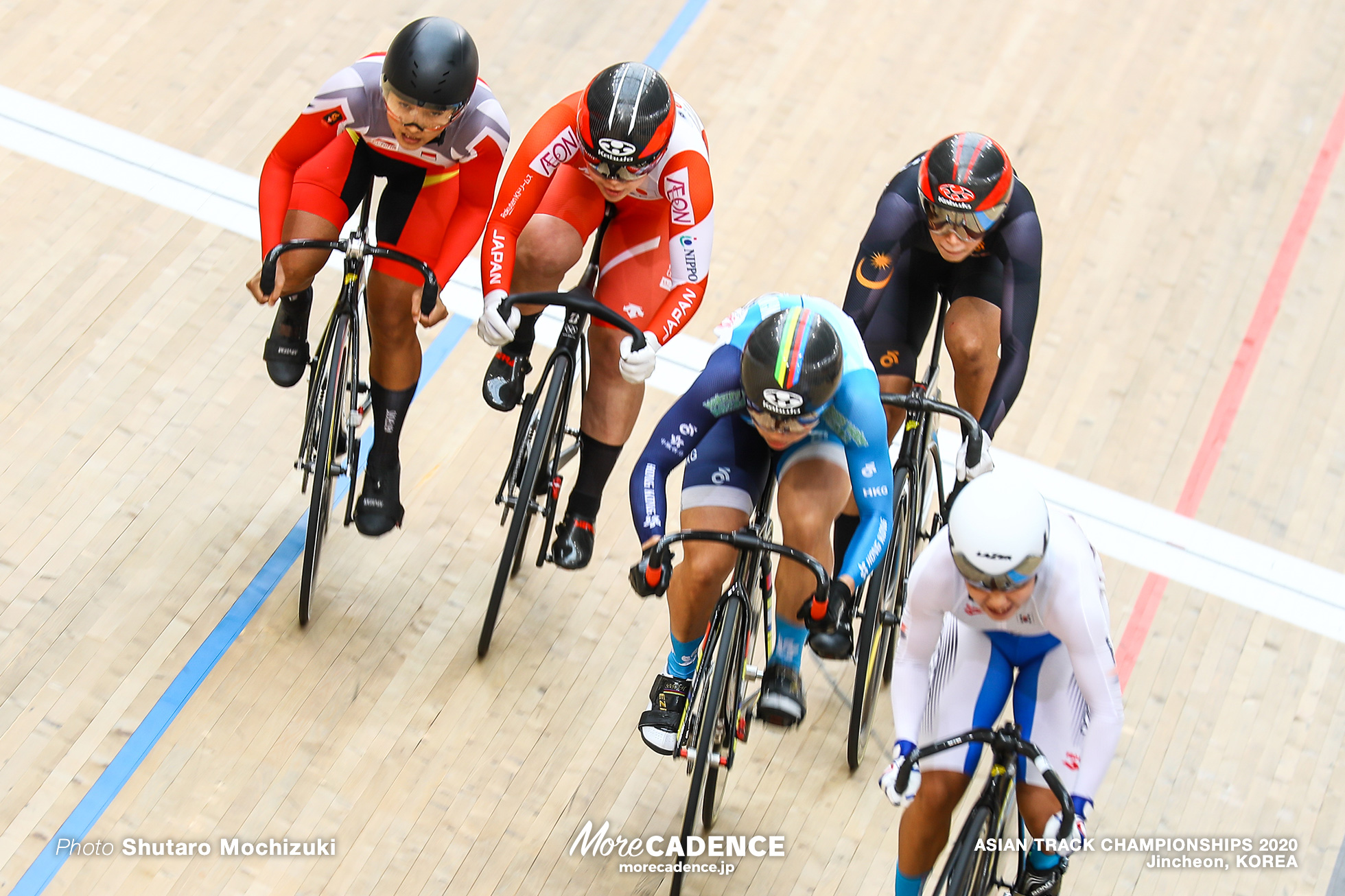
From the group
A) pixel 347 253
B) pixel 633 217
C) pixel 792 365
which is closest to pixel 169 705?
pixel 347 253

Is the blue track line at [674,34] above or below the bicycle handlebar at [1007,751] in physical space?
below

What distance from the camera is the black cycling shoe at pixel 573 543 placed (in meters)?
4.26

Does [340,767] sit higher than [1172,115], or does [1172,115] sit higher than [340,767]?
[1172,115]

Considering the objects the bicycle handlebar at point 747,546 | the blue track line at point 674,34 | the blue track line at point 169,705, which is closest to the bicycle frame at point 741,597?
the bicycle handlebar at point 747,546

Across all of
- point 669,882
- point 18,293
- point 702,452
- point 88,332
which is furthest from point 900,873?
point 18,293

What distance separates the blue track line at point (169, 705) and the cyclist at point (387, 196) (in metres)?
0.37

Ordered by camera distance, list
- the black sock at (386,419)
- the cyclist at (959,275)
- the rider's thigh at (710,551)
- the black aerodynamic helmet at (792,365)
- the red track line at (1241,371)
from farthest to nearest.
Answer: the red track line at (1241,371) → the black sock at (386,419) → the cyclist at (959,275) → the rider's thigh at (710,551) → the black aerodynamic helmet at (792,365)

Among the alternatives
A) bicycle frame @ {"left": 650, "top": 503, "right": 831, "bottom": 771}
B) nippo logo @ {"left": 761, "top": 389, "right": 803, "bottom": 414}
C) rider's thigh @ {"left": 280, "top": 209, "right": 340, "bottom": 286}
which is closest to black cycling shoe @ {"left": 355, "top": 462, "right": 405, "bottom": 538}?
rider's thigh @ {"left": 280, "top": 209, "right": 340, "bottom": 286}

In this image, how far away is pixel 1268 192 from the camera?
6266 mm

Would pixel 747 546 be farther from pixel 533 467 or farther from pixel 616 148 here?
pixel 616 148

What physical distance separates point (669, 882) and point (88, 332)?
9.42 feet

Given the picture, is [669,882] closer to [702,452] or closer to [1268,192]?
[702,452]

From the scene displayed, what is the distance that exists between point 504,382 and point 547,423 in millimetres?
230

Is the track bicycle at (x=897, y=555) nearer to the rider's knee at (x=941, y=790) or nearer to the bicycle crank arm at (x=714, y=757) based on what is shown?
the bicycle crank arm at (x=714, y=757)
